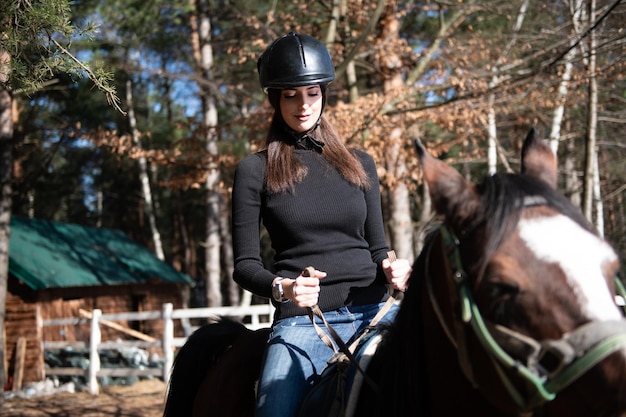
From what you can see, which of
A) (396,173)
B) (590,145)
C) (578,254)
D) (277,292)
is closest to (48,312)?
(396,173)

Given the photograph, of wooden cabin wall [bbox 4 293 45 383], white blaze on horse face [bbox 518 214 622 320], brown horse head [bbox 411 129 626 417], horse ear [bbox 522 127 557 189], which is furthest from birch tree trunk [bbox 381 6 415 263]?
white blaze on horse face [bbox 518 214 622 320]

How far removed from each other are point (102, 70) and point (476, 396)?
9.67ft

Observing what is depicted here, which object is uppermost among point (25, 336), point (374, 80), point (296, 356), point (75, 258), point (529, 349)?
point (374, 80)

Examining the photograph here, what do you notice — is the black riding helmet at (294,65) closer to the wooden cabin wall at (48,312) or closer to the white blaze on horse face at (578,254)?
the white blaze on horse face at (578,254)

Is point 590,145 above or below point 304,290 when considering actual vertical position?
above

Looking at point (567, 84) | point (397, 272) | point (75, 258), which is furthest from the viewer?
point (75, 258)

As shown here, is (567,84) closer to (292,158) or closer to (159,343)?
(159,343)

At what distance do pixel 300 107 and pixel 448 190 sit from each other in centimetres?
129

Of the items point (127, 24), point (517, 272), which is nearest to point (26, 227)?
point (127, 24)

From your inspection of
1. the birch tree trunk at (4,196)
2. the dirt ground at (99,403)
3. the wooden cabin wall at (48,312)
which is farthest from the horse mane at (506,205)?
the wooden cabin wall at (48,312)

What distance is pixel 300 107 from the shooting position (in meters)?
2.90

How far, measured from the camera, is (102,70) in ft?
12.4

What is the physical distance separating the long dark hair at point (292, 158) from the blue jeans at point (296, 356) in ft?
1.85

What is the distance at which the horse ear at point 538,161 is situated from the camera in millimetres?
1915
